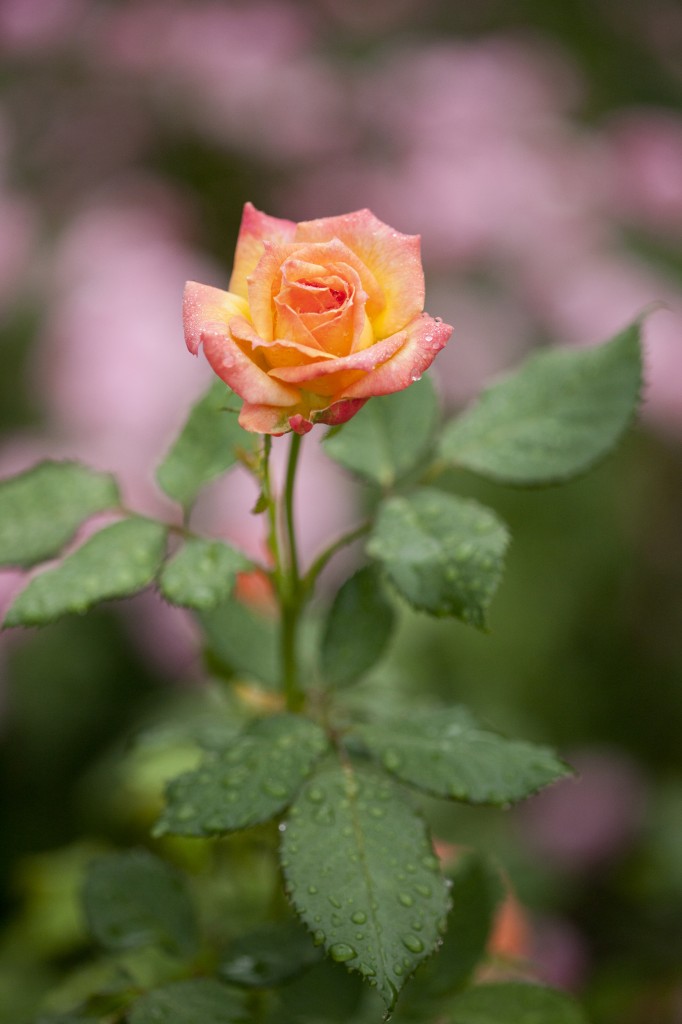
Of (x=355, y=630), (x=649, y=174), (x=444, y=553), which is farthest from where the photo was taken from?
(x=649, y=174)

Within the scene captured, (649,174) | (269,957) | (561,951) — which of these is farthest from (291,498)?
(649,174)

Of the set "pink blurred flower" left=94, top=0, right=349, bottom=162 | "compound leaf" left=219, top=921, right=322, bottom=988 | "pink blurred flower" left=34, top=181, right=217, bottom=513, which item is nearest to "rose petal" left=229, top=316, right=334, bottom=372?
"compound leaf" left=219, top=921, right=322, bottom=988

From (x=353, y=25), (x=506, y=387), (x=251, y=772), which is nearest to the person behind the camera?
(x=251, y=772)

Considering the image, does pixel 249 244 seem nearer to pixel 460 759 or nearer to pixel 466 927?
pixel 460 759

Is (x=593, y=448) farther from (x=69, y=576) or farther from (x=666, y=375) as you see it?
(x=666, y=375)

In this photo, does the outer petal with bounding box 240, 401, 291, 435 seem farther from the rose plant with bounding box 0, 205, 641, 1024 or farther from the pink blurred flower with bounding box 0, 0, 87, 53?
the pink blurred flower with bounding box 0, 0, 87, 53

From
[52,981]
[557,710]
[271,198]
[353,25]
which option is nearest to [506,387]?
[52,981]

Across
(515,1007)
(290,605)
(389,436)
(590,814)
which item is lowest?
(590,814)
